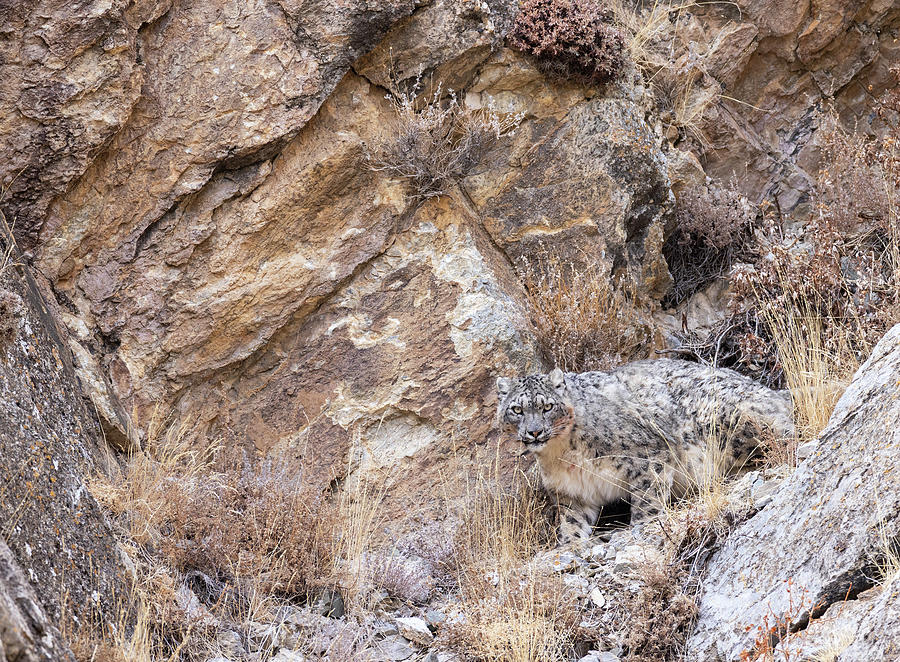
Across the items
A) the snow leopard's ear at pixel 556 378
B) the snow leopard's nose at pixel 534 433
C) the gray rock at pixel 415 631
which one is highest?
the snow leopard's ear at pixel 556 378

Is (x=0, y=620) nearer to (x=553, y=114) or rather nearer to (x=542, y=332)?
(x=542, y=332)

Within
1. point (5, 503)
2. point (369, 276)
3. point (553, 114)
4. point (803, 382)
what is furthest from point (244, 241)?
point (803, 382)

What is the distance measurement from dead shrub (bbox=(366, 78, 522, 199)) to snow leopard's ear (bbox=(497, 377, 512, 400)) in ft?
6.17

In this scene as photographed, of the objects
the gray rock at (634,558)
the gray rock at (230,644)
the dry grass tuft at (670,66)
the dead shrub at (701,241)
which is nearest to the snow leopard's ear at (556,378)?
the gray rock at (634,558)

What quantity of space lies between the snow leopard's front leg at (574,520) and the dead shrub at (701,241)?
303 cm

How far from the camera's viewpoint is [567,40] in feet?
27.1

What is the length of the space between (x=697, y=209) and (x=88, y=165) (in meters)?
6.13

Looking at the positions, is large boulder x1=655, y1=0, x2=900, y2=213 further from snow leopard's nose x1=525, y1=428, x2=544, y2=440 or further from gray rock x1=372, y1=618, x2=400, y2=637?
gray rock x1=372, y1=618, x2=400, y2=637

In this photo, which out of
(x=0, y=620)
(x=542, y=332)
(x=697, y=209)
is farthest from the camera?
(x=697, y=209)

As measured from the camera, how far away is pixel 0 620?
10.6ft

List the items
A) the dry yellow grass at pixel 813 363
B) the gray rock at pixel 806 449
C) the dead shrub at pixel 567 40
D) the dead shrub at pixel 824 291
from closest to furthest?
1. the gray rock at pixel 806 449
2. the dry yellow grass at pixel 813 363
3. the dead shrub at pixel 824 291
4. the dead shrub at pixel 567 40

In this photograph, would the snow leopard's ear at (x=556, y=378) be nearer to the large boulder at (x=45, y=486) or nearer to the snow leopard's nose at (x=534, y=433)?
the snow leopard's nose at (x=534, y=433)

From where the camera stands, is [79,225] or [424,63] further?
[424,63]

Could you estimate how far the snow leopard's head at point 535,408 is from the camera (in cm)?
696
